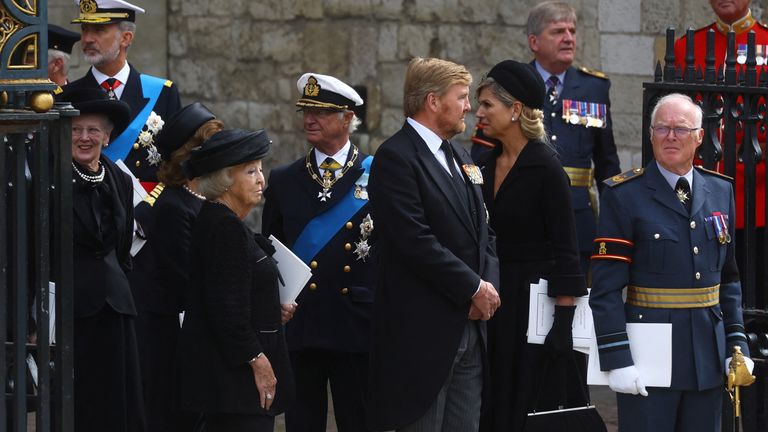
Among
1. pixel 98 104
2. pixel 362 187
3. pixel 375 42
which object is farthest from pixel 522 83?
pixel 375 42

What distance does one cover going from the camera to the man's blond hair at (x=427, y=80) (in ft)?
19.1

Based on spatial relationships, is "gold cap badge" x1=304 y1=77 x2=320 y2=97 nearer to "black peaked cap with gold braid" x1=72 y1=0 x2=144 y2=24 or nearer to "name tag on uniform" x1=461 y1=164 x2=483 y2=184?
"name tag on uniform" x1=461 y1=164 x2=483 y2=184

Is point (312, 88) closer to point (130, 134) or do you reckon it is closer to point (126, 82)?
point (130, 134)

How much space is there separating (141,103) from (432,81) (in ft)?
6.59

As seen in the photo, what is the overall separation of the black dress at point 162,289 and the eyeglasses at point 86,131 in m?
A: 0.44

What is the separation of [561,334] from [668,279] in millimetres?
519

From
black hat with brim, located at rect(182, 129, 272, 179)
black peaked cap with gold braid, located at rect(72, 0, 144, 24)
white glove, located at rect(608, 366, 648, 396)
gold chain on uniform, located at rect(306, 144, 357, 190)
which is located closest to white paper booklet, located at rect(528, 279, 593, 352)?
white glove, located at rect(608, 366, 648, 396)

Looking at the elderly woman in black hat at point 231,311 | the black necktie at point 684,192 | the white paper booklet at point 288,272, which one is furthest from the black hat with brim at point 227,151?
the black necktie at point 684,192

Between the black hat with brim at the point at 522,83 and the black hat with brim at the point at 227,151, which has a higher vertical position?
the black hat with brim at the point at 522,83

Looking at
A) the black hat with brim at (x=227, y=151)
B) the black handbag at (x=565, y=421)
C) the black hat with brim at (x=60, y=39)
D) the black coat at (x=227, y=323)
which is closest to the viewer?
the black coat at (x=227, y=323)

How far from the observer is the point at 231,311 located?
5.32 metres

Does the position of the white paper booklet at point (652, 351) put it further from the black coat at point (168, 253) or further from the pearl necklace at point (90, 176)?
the pearl necklace at point (90, 176)

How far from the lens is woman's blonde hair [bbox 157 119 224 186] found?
6.27 metres

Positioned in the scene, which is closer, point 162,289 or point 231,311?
point 231,311
